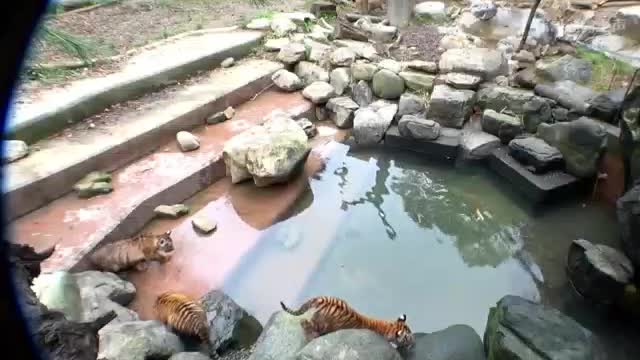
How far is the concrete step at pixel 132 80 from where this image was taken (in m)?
4.30

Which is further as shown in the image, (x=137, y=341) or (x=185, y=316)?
(x=185, y=316)

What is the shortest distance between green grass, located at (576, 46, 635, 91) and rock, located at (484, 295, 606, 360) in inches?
→ 133

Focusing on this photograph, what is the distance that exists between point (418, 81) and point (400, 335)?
3.45 metres

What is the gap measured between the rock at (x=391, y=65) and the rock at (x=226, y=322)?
3.59 m

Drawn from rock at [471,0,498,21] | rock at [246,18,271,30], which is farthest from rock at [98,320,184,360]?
rock at [471,0,498,21]

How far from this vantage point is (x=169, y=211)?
3.96 m

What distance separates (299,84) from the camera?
604cm

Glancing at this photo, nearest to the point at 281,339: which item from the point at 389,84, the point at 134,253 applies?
the point at 134,253

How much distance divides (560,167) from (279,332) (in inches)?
119

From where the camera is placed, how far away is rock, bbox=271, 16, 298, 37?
702cm

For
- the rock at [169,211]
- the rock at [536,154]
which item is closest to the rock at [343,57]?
the rock at [536,154]

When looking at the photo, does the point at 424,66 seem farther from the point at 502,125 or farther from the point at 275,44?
the point at 275,44

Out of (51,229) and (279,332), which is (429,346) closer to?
(279,332)

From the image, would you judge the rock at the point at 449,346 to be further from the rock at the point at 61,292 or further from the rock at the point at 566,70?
the rock at the point at 566,70
